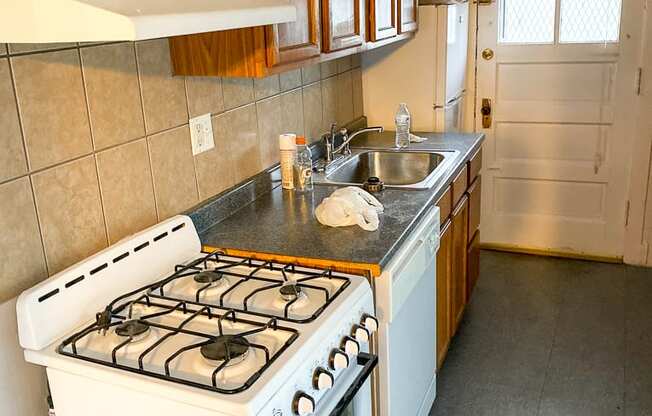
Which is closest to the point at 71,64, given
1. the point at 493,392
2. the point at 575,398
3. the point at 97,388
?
the point at 97,388

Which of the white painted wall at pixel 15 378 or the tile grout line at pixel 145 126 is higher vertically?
the tile grout line at pixel 145 126

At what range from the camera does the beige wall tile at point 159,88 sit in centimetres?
172

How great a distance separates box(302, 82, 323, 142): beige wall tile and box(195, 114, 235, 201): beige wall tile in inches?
24.1

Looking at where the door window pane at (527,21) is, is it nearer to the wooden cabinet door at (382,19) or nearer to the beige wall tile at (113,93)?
the wooden cabinet door at (382,19)

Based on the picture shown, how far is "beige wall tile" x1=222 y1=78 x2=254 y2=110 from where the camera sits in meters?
2.08

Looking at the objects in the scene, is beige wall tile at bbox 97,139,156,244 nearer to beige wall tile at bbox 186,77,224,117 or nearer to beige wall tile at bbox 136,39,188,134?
beige wall tile at bbox 136,39,188,134

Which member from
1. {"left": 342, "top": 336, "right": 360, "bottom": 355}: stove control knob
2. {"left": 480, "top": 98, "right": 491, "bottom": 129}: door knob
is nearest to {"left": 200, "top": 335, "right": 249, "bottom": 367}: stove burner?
{"left": 342, "top": 336, "right": 360, "bottom": 355}: stove control knob

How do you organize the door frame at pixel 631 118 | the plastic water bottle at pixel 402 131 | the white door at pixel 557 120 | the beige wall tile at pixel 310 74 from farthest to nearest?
the white door at pixel 557 120 < the door frame at pixel 631 118 < the plastic water bottle at pixel 402 131 < the beige wall tile at pixel 310 74

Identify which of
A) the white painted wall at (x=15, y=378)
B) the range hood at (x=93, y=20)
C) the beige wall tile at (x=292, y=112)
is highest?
the range hood at (x=93, y=20)

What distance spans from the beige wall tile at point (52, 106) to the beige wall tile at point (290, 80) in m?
1.01

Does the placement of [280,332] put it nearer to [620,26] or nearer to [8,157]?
[8,157]

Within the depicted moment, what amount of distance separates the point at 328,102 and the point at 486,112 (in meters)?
1.20

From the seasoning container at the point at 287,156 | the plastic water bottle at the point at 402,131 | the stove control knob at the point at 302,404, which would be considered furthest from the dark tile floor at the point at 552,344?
Answer: the stove control knob at the point at 302,404

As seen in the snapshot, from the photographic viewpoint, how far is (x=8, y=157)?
1.36 meters
